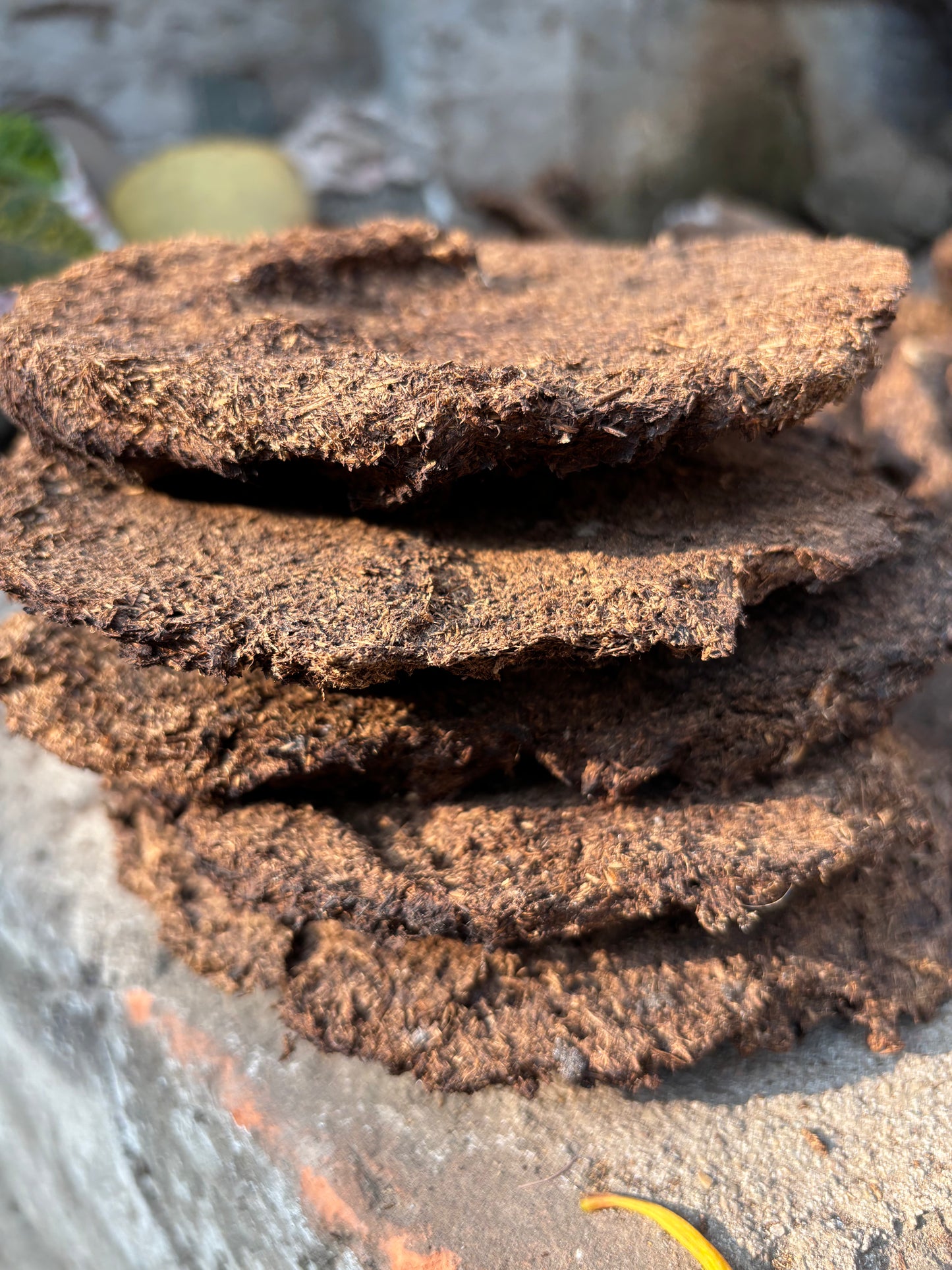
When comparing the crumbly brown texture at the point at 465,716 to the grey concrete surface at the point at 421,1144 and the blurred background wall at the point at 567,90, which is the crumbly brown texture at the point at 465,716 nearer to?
the grey concrete surface at the point at 421,1144

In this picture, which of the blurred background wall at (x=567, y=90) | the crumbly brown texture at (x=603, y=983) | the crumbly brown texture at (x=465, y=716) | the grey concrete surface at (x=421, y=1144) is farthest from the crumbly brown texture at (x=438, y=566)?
the blurred background wall at (x=567, y=90)

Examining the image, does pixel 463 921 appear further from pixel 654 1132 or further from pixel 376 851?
pixel 654 1132

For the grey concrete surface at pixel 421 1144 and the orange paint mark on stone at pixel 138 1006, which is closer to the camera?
the grey concrete surface at pixel 421 1144

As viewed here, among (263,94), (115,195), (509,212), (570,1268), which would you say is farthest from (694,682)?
(263,94)

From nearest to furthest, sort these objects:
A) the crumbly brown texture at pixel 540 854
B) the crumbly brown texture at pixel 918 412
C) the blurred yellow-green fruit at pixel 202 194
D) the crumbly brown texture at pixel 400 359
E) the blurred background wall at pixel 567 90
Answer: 1. the crumbly brown texture at pixel 400 359
2. the crumbly brown texture at pixel 540 854
3. the crumbly brown texture at pixel 918 412
4. the blurred background wall at pixel 567 90
5. the blurred yellow-green fruit at pixel 202 194

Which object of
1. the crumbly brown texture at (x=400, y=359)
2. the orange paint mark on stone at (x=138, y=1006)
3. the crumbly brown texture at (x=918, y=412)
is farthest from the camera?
the crumbly brown texture at (x=918, y=412)

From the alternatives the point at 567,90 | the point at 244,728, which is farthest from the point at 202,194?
the point at 244,728

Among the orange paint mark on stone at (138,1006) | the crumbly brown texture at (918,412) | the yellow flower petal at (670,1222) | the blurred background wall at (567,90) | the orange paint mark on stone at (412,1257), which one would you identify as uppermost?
the blurred background wall at (567,90)
